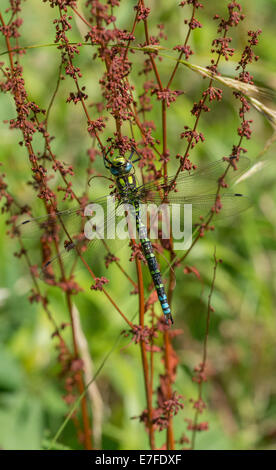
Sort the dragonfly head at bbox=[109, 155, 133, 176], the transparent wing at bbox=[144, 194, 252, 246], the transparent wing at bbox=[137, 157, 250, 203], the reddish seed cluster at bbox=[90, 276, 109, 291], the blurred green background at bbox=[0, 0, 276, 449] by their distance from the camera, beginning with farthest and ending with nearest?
the blurred green background at bbox=[0, 0, 276, 449]
the dragonfly head at bbox=[109, 155, 133, 176]
the transparent wing at bbox=[137, 157, 250, 203]
the transparent wing at bbox=[144, 194, 252, 246]
the reddish seed cluster at bbox=[90, 276, 109, 291]

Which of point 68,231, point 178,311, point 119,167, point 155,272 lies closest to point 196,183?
point 119,167

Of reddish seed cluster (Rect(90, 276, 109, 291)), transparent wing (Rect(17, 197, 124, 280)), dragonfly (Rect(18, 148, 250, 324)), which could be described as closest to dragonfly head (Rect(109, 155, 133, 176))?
dragonfly (Rect(18, 148, 250, 324))

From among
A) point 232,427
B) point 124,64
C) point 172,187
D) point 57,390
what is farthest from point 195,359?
point 124,64

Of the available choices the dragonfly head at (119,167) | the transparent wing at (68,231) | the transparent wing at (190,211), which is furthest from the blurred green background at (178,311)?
the transparent wing at (190,211)

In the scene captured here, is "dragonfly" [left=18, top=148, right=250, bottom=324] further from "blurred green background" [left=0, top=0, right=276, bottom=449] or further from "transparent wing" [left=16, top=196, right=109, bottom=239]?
"blurred green background" [left=0, top=0, right=276, bottom=449]

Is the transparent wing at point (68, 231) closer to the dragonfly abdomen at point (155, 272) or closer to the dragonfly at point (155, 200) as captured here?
the dragonfly at point (155, 200)

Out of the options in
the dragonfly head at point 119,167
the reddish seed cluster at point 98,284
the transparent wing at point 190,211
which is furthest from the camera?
the dragonfly head at point 119,167
